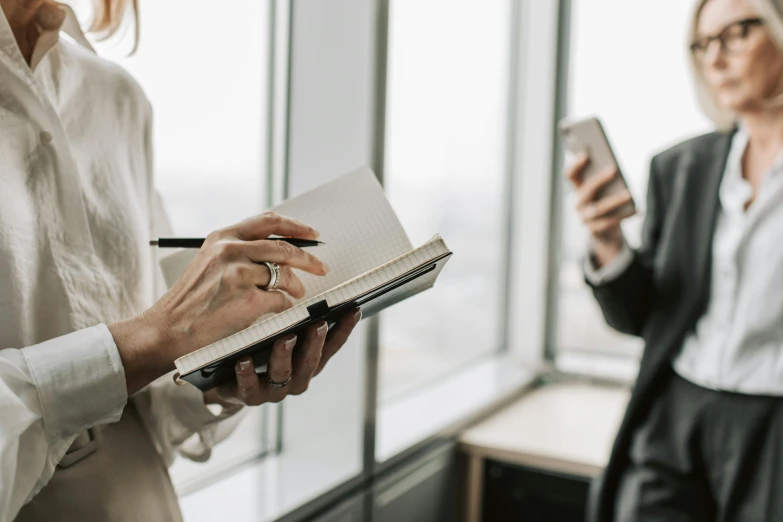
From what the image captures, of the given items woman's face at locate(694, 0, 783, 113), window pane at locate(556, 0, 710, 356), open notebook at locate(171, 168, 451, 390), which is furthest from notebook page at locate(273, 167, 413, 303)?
window pane at locate(556, 0, 710, 356)

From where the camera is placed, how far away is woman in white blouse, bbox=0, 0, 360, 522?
0.68 m

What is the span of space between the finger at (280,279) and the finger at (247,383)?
0.30 feet

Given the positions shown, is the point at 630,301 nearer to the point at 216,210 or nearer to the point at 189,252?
the point at 216,210

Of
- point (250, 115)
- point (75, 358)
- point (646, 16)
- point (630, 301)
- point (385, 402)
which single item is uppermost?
point (646, 16)

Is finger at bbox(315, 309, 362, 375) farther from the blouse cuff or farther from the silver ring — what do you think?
the blouse cuff

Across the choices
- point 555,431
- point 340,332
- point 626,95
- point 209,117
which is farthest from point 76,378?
point 626,95

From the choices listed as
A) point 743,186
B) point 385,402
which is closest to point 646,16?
point 743,186

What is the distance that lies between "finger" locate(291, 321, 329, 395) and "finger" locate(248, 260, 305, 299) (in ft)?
0.13

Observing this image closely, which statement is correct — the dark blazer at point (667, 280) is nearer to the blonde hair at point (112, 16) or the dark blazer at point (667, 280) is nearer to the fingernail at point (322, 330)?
the fingernail at point (322, 330)

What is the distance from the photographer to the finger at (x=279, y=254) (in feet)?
2.32

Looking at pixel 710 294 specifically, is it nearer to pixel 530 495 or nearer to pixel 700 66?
pixel 700 66

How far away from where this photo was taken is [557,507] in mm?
1907

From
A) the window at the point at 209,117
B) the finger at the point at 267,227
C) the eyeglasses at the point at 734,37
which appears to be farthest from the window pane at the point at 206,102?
the eyeglasses at the point at 734,37

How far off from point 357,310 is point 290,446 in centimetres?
89
